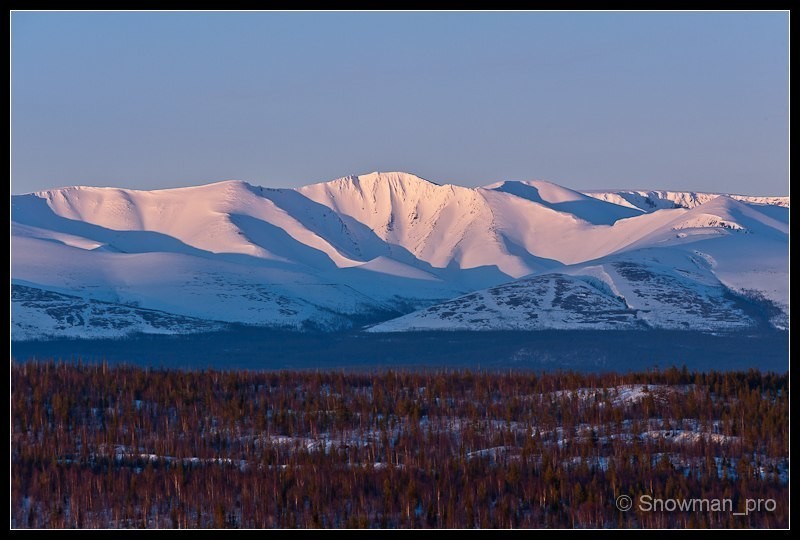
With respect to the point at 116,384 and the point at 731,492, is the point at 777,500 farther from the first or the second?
the point at 116,384

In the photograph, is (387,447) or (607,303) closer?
(387,447)

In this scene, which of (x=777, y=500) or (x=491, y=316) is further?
(x=491, y=316)

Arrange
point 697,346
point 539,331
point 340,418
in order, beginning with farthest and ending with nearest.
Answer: point 539,331
point 697,346
point 340,418

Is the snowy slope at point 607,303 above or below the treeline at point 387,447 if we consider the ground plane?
above

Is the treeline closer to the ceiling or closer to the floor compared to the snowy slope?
closer to the floor

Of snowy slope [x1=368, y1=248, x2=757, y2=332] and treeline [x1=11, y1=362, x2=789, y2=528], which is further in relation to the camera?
snowy slope [x1=368, y1=248, x2=757, y2=332]

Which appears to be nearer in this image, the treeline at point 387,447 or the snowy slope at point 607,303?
the treeline at point 387,447

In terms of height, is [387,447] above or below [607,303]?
below
